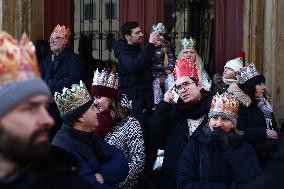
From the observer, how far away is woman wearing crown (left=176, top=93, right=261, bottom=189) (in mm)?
5602

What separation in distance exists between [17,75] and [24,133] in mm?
298

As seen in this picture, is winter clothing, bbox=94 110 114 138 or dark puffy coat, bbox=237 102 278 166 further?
dark puffy coat, bbox=237 102 278 166

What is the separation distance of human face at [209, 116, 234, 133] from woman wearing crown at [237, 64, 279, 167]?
0.85 metres

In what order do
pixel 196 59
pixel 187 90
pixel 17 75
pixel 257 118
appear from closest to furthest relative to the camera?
pixel 17 75, pixel 187 90, pixel 257 118, pixel 196 59

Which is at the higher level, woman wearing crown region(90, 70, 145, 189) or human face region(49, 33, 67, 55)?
human face region(49, 33, 67, 55)

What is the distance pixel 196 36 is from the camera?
356 inches

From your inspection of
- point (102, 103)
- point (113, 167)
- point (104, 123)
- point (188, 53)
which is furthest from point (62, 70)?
point (113, 167)

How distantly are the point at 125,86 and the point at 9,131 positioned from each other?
15.8ft

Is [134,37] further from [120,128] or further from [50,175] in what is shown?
[50,175]

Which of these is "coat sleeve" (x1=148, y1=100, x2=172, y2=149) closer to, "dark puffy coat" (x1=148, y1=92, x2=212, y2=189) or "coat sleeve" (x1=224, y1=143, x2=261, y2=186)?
"dark puffy coat" (x1=148, y1=92, x2=212, y2=189)

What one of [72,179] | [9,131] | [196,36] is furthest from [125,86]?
[9,131]

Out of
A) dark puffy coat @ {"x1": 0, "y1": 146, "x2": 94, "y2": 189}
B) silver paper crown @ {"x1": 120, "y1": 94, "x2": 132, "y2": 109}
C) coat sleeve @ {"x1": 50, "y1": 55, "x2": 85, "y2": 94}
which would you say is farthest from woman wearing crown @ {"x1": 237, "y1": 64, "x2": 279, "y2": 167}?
dark puffy coat @ {"x1": 0, "y1": 146, "x2": 94, "y2": 189}

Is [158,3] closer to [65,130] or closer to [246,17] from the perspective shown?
[246,17]

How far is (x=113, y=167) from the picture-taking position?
18.2 ft
